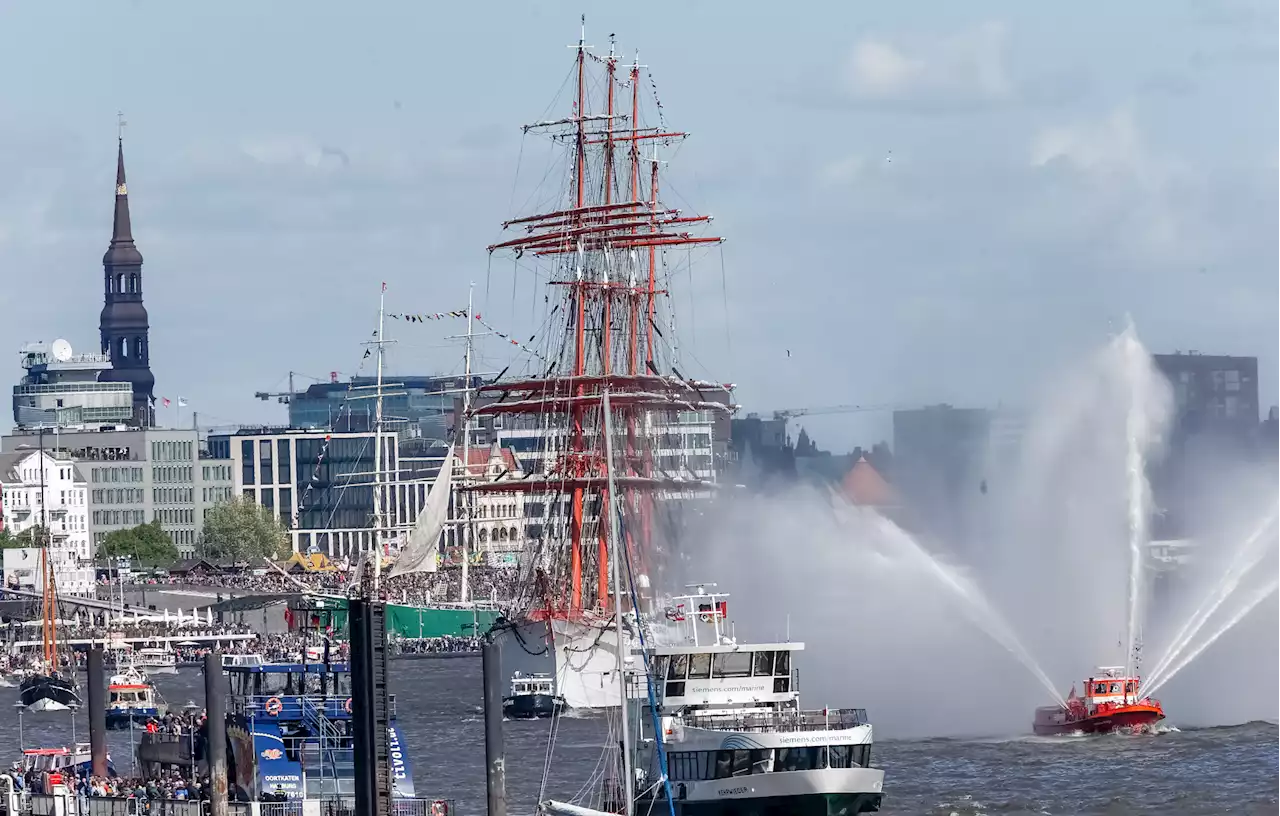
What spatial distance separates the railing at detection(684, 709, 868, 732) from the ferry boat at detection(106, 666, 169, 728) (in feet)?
205

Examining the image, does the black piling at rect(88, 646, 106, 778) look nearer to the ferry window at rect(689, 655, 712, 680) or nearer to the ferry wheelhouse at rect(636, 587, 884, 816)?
the ferry wheelhouse at rect(636, 587, 884, 816)

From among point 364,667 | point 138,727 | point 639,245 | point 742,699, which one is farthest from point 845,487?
point 364,667

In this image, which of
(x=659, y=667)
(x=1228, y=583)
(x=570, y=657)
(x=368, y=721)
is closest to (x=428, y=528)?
(x=570, y=657)

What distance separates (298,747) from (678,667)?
1091 cm

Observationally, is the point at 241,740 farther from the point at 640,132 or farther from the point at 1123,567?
the point at 640,132

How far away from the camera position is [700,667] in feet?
240

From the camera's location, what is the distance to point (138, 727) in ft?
428

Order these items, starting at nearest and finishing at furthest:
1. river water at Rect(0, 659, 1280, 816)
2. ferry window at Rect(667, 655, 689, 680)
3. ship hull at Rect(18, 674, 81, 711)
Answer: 1. ferry window at Rect(667, 655, 689, 680)
2. river water at Rect(0, 659, 1280, 816)
3. ship hull at Rect(18, 674, 81, 711)

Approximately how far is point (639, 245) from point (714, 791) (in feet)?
261

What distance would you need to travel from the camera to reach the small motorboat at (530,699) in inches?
5133

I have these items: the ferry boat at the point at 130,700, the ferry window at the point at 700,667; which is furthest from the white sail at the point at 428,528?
the ferry window at the point at 700,667

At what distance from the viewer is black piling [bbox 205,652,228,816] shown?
67.9 m

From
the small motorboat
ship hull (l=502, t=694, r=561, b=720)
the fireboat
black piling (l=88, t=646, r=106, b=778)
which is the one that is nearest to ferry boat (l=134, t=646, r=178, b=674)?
the small motorboat

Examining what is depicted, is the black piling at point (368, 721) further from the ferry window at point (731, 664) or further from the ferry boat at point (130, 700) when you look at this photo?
the ferry boat at point (130, 700)
